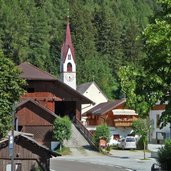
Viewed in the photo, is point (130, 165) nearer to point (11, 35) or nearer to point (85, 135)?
point (85, 135)

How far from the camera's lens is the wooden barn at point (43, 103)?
56.3 meters

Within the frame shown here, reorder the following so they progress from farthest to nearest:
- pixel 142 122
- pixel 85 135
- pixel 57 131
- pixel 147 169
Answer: pixel 85 135
pixel 57 131
pixel 142 122
pixel 147 169

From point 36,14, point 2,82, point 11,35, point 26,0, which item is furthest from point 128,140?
point 26,0

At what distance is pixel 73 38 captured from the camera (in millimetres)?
127688

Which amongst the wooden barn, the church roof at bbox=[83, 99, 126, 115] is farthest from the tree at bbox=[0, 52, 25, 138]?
Result: the church roof at bbox=[83, 99, 126, 115]

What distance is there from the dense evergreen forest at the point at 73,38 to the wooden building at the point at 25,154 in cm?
7960

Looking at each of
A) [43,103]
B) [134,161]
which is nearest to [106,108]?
[43,103]

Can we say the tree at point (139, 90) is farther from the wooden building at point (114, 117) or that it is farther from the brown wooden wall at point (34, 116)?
the wooden building at point (114, 117)

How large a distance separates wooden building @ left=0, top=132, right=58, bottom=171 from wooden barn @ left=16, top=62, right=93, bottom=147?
24164 millimetres

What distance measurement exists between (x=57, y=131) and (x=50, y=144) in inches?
79.1

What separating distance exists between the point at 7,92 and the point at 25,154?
3.64 metres

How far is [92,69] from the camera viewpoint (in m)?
125

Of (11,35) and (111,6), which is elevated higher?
(111,6)

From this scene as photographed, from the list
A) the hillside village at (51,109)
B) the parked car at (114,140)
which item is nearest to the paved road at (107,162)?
the hillside village at (51,109)
